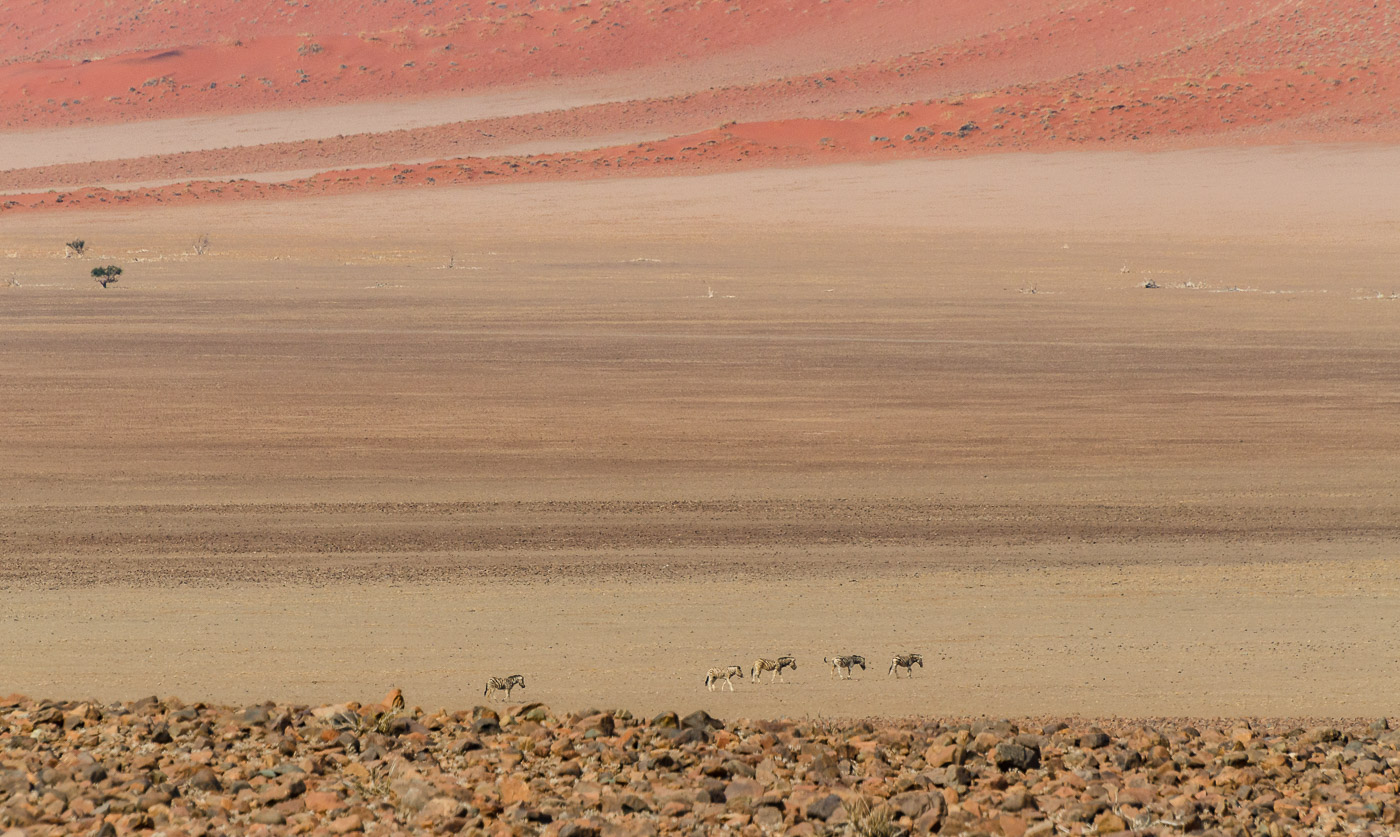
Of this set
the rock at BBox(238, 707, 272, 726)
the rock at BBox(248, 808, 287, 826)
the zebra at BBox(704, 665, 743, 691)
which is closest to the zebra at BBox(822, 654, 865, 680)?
the zebra at BBox(704, 665, 743, 691)

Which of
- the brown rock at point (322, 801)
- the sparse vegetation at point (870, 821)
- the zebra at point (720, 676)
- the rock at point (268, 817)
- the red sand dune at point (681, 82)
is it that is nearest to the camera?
the sparse vegetation at point (870, 821)

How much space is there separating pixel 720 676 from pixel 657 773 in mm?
1782

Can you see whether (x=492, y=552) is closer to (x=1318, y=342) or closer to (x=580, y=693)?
(x=580, y=693)

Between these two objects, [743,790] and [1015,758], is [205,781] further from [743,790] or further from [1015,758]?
[1015,758]

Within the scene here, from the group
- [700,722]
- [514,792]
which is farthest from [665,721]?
[514,792]

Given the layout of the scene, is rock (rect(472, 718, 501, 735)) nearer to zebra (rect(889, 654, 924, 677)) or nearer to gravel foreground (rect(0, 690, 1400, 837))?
gravel foreground (rect(0, 690, 1400, 837))

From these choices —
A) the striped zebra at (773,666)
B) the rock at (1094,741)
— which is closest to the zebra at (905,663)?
the striped zebra at (773,666)

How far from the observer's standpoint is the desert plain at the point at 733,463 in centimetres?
838

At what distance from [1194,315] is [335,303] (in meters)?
13.9

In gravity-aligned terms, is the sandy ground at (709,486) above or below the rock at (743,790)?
above

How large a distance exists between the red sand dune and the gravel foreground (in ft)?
161

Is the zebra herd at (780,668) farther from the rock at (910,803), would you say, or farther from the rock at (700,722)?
the rock at (910,803)

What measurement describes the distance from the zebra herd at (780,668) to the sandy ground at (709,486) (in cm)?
11

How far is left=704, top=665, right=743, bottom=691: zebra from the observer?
8148 millimetres
